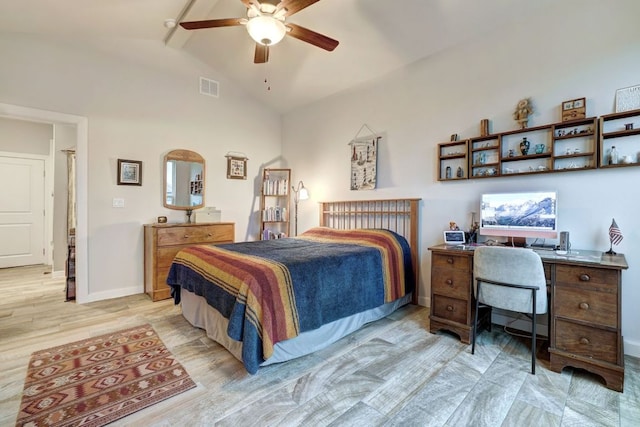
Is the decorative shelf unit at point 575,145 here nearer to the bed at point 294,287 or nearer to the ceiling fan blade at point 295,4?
the bed at point 294,287

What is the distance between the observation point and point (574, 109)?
7.97 feet

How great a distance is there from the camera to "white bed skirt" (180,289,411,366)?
2.14 meters

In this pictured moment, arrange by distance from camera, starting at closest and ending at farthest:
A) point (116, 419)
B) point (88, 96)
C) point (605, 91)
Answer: point (116, 419) < point (605, 91) < point (88, 96)

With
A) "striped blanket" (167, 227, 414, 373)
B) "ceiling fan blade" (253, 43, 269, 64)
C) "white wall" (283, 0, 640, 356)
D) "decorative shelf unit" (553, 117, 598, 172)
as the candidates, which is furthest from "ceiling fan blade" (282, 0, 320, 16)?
"decorative shelf unit" (553, 117, 598, 172)

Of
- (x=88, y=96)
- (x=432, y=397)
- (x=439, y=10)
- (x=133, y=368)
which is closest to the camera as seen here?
(x=432, y=397)

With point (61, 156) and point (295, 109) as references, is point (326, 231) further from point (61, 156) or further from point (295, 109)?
point (61, 156)

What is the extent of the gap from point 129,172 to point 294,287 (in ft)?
10.1

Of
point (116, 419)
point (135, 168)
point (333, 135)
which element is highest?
point (333, 135)

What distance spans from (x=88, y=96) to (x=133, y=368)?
10.8 ft

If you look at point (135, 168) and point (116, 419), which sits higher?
point (135, 168)

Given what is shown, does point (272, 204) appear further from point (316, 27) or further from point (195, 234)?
point (316, 27)

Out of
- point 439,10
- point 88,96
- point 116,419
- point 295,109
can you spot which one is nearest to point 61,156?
point 88,96

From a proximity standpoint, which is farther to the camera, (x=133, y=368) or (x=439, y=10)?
(x=439, y=10)

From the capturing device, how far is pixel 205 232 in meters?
4.03
